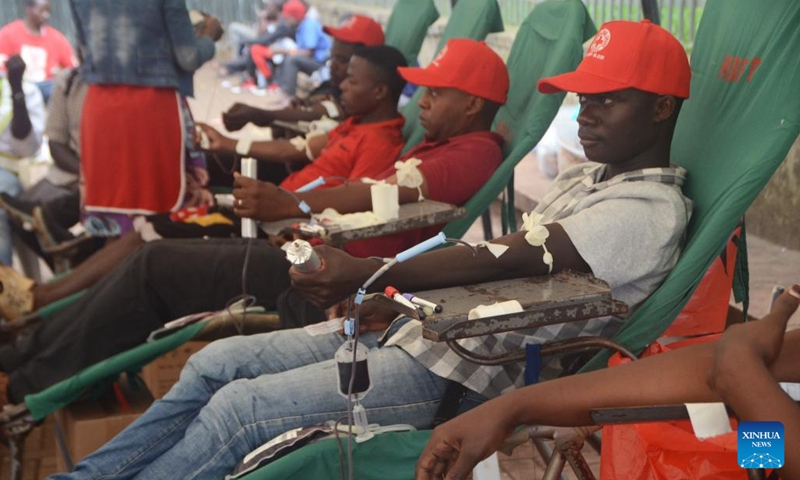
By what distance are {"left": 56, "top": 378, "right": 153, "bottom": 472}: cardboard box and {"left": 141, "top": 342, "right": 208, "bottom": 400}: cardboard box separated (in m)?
0.05

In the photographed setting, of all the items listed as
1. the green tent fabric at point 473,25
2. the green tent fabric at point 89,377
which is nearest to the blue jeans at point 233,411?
the green tent fabric at point 89,377

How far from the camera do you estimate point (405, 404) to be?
7.00 feet

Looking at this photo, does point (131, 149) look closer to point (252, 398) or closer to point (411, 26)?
point (411, 26)

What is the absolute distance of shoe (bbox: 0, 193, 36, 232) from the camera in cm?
452

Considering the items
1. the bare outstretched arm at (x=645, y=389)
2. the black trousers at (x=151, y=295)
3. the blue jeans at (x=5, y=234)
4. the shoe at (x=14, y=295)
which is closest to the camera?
the bare outstretched arm at (x=645, y=389)

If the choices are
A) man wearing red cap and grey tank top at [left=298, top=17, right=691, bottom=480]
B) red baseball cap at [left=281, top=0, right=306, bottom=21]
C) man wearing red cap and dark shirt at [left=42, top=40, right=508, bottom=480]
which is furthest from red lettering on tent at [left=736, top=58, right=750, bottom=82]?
red baseball cap at [left=281, top=0, right=306, bottom=21]

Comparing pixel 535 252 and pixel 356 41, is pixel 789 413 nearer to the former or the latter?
pixel 535 252

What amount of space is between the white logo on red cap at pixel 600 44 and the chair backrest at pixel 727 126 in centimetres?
35

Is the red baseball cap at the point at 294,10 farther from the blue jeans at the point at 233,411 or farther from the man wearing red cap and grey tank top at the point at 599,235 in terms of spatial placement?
the blue jeans at the point at 233,411

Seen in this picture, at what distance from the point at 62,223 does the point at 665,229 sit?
126 inches

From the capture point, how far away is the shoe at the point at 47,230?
446 cm

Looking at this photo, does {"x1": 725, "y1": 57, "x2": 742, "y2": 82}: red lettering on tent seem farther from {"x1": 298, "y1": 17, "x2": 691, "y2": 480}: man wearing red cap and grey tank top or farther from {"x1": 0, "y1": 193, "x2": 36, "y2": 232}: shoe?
{"x1": 0, "y1": 193, "x2": 36, "y2": 232}: shoe

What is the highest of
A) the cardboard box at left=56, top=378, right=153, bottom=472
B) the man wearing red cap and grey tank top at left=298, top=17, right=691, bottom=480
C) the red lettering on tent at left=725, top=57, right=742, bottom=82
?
the red lettering on tent at left=725, top=57, right=742, bottom=82

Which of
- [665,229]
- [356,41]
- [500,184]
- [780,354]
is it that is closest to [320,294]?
[665,229]
